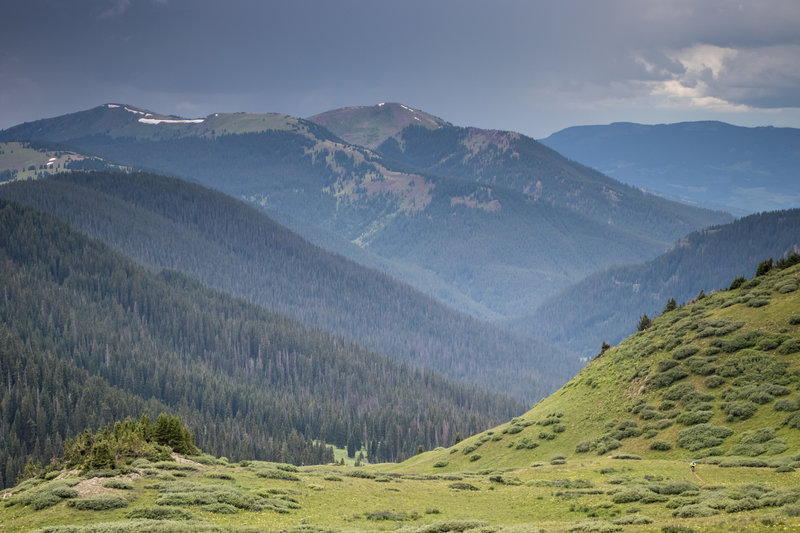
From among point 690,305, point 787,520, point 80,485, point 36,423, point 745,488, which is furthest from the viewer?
point 36,423

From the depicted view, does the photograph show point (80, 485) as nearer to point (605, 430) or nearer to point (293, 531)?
point (293, 531)

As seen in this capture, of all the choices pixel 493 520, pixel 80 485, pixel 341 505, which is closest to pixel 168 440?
pixel 80 485


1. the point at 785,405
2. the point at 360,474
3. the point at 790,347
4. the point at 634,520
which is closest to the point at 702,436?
the point at 785,405

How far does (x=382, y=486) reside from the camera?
59.1 m

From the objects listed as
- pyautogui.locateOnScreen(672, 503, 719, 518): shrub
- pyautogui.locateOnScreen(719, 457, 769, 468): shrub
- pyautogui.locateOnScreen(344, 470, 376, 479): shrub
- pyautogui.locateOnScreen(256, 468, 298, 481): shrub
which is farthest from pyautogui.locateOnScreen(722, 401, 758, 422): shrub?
pyautogui.locateOnScreen(256, 468, 298, 481): shrub

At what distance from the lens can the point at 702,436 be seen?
65.6 metres

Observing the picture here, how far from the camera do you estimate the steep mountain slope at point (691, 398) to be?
63903 millimetres

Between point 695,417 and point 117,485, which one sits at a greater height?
point 695,417

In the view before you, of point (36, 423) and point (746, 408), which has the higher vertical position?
point (746, 408)

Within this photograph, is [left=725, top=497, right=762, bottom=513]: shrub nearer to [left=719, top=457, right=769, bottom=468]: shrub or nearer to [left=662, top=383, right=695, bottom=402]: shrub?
[left=719, top=457, right=769, bottom=468]: shrub

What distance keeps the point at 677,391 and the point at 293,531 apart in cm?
4861

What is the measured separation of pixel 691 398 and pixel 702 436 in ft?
25.3

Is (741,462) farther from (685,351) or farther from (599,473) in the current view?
(685,351)

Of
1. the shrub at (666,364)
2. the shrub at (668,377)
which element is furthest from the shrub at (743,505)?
the shrub at (666,364)
